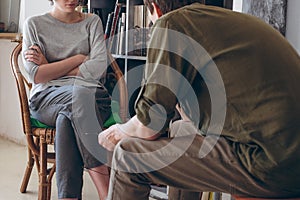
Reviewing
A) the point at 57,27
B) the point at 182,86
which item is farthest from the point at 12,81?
the point at 182,86

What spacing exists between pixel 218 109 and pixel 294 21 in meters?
0.84

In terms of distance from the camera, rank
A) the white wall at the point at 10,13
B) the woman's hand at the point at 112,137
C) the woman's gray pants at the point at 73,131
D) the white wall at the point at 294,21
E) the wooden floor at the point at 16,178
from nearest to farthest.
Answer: the woman's hand at the point at 112,137, the white wall at the point at 294,21, the woman's gray pants at the point at 73,131, the wooden floor at the point at 16,178, the white wall at the point at 10,13

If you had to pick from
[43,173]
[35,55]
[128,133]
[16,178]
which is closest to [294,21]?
[128,133]

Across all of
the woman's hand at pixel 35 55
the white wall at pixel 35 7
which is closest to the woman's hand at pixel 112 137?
the woman's hand at pixel 35 55

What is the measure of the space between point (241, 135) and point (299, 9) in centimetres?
87

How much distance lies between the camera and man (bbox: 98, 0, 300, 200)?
1381 mm

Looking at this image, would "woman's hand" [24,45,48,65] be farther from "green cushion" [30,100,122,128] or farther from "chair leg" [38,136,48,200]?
"chair leg" [38,136,48,200]

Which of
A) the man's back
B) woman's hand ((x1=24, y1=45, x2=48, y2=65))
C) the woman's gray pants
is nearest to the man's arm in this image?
the man's back

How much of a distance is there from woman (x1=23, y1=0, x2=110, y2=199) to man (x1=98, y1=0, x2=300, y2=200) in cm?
80

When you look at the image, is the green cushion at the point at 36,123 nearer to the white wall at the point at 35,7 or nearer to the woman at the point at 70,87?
the woman at the point at 70,87

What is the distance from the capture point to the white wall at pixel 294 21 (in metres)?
2.07

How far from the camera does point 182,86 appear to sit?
1.44m

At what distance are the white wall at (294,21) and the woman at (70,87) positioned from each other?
3.06ft

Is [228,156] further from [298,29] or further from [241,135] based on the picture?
[298,29]
